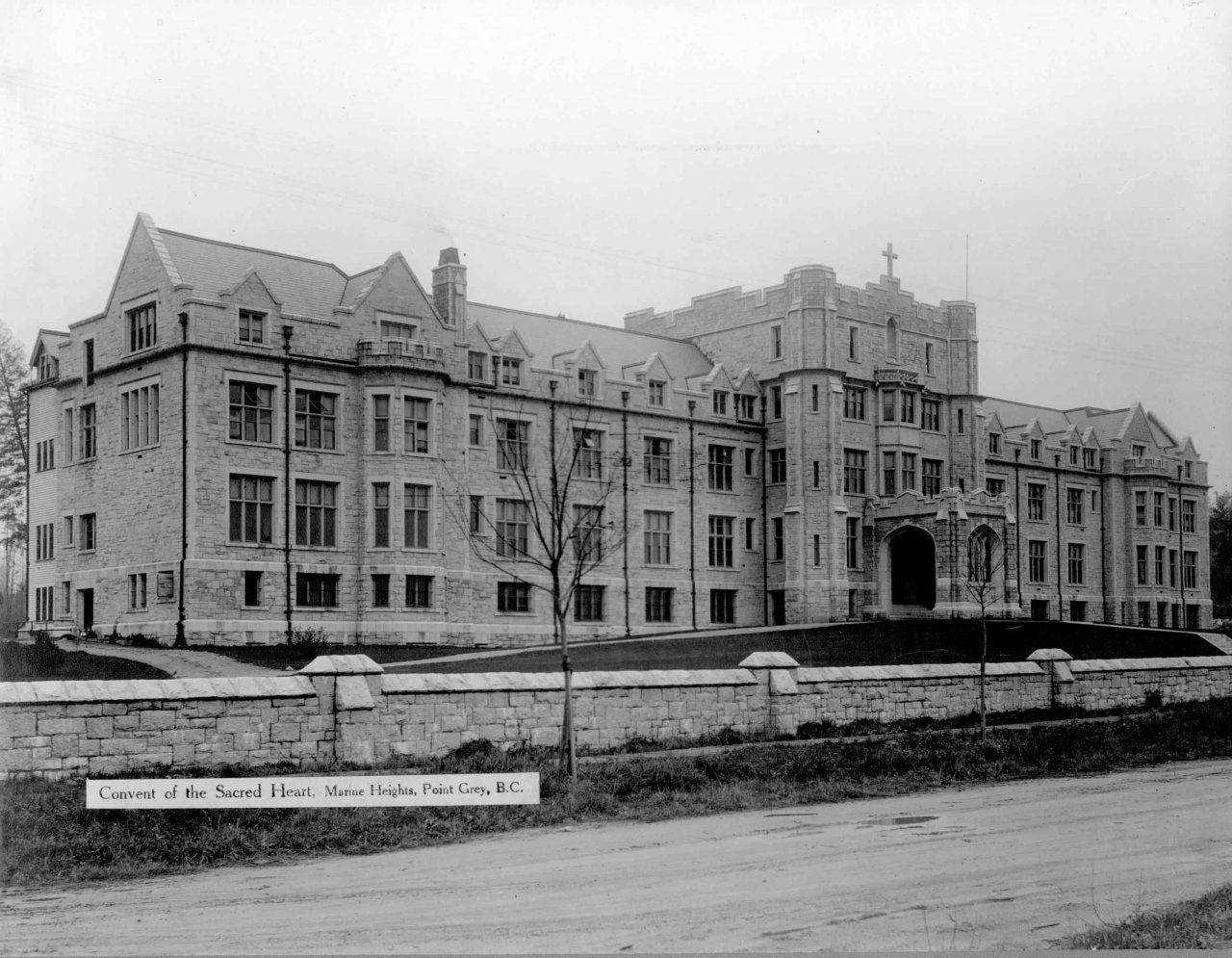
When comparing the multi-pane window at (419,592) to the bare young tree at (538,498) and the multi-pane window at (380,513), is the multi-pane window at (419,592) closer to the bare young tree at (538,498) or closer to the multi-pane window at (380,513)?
the multi-pane window at (380,513)

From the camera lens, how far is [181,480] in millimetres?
37094

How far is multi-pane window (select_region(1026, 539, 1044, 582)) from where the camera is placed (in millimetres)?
64812

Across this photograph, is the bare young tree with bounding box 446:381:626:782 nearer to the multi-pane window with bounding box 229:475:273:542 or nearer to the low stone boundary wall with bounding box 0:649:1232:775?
the multi-pane window with bounding box 229:475:273:542

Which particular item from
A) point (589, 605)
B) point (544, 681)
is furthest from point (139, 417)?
point (544, 681)

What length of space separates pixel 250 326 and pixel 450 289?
7576mm

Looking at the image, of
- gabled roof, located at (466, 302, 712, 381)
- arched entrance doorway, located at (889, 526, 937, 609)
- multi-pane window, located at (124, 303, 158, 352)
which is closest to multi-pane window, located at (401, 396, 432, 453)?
gabled roof, located at (466, 302, 712, 381)

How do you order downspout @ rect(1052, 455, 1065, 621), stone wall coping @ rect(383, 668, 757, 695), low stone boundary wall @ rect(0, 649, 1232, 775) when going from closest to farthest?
low stone boundary wall @ rect(0, 649, 1232, 775)
stone wall coping @ rect(383, 668, 757, 695)
downspout @ rect(1052, 455, 1065, 621)

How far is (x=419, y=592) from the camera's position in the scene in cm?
4062

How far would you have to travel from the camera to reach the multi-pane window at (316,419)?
39.4 metres

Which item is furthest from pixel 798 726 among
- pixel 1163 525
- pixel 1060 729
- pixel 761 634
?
pixel 1163 525

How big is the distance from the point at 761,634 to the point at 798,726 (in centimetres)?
1845

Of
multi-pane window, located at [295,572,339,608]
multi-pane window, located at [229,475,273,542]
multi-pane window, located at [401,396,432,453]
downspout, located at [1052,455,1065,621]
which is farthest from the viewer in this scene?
downspout, located at [1052,455,1065,621]

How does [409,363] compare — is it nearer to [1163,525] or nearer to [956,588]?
[956,588]
